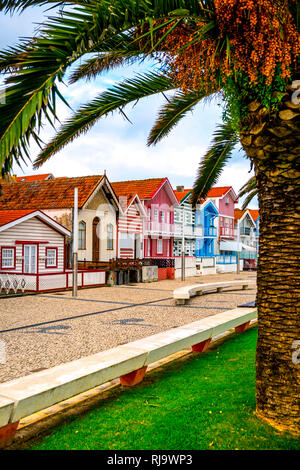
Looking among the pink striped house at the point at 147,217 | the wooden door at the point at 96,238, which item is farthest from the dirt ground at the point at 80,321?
the pink striped house at the point at 147,217

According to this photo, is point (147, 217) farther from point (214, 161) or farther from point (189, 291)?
point (214, 161)

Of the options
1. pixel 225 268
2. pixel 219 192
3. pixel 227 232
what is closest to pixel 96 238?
pixel 225 268

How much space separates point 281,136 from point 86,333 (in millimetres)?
7694

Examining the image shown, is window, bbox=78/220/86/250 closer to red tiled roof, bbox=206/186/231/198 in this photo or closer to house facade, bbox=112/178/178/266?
house facade, bbox=112/178/178/266

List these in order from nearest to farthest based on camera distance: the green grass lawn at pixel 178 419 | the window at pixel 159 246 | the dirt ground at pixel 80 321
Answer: the green grass lawn at pixel 178 419
the dirt ground at pixel 80 321
the window at pixel 159 246

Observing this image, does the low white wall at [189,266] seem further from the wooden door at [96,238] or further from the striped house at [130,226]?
the wooden door at [96,238]

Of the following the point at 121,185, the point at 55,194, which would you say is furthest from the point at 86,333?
the point at 121,185

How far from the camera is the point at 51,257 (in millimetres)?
24609

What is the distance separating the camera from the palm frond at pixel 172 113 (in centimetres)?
757

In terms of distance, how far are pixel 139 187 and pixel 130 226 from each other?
6.10 m

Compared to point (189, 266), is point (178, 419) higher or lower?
lower

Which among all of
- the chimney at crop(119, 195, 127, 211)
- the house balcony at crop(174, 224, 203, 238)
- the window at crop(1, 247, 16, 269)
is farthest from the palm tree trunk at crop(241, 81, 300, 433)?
the house balcony at crop(174, 224, 203, 238)

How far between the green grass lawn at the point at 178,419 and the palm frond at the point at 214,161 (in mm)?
4101

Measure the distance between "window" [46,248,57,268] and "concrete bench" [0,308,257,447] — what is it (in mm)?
17466
